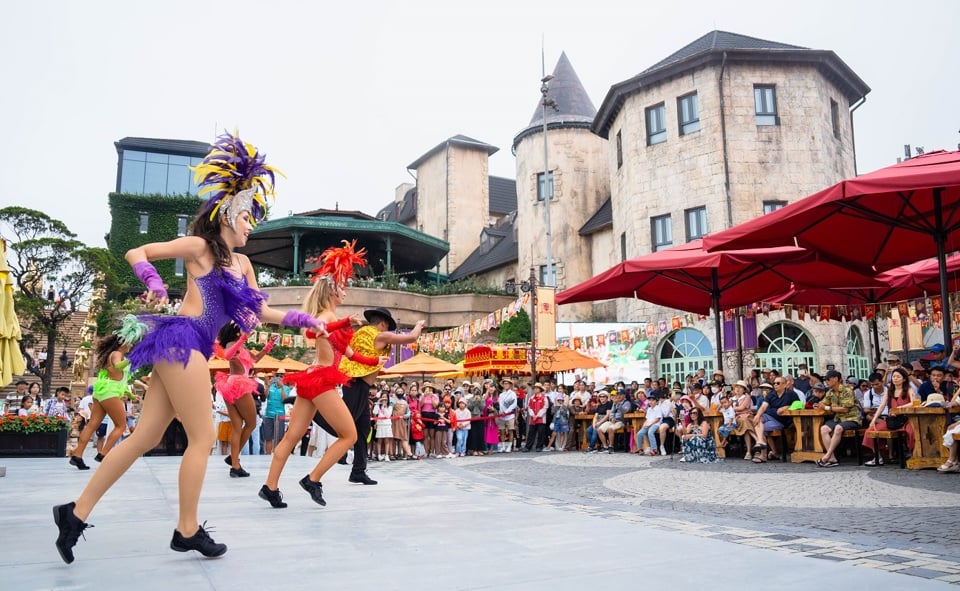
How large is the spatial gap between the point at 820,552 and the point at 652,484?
522 centimetres

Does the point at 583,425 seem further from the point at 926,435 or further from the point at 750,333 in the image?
the point at 750,333

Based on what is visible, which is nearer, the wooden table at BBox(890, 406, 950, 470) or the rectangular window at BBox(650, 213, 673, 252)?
the wooden table at BBox(890, 406, 950, 470)

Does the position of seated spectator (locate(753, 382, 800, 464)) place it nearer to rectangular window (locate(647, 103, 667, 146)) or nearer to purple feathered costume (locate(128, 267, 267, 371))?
purple feathered costume (locate(128, 267, 267, 371))

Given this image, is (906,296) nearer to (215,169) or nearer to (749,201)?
(749,201)

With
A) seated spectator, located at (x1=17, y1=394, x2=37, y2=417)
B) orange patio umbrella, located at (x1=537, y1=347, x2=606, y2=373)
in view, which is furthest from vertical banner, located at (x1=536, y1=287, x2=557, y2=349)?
seated spectator, located at (x1=17, y1=394, x2=37, y2=417)

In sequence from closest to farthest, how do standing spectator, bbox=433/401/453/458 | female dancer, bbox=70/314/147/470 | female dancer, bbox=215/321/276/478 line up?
female dancer, bbox=215/321/276/478 → female dancer, bbox=70/314/147/470 → standing spectator, bbox=433/401/453/458

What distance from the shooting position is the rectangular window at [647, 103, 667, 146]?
28438 millimetres

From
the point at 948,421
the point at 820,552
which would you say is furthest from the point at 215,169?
the point at 948,421

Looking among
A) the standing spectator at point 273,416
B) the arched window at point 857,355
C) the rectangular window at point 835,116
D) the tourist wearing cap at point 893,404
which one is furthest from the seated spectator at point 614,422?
the rectangular window at point 835,116

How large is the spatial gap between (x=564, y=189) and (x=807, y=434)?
25.2 m

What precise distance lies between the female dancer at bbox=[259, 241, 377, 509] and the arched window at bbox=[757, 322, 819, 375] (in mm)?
22436

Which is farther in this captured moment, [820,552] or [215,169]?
[215,169]

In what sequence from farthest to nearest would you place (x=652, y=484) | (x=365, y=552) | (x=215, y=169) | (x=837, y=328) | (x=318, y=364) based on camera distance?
(x=837, y=328) < (x=652, y=484) < (x=318, y=364) < (x=215, y=169) < (x=365, y=552)

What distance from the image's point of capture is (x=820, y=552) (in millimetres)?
4031
